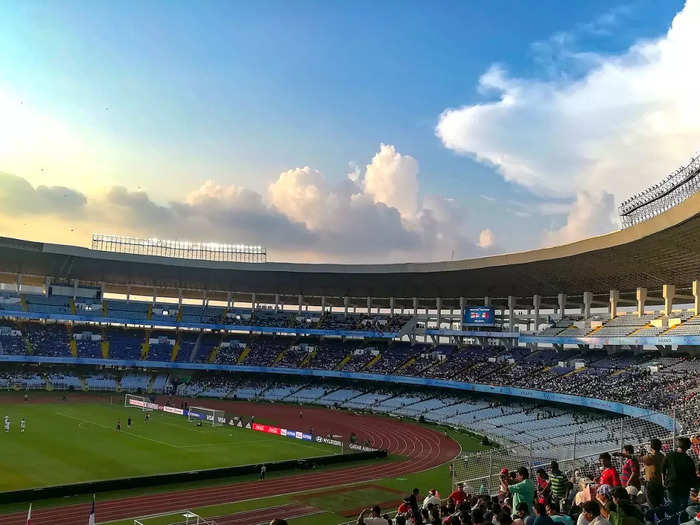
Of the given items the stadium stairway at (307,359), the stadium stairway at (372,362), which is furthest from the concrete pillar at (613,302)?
the stadium stairway at (307,359)

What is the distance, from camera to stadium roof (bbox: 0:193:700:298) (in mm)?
41763

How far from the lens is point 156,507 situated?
29234 millimetres

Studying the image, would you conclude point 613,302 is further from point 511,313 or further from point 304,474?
point 304,474

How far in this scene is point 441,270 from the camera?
6328 cm

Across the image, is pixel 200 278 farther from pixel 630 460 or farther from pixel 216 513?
pixel 630 460

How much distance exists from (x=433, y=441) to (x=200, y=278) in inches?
1647

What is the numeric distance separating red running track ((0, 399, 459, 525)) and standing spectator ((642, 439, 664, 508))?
2390 centimetres

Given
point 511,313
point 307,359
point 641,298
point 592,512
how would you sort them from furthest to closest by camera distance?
point 307,359, point 511,313, point 641,298, point 592,512

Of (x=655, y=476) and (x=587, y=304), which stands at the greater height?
(x=587, y=304)

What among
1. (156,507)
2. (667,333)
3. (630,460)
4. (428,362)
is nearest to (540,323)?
(428,362)

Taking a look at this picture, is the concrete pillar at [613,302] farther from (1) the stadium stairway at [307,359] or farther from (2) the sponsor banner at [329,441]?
(1) the stadium stairway at [307,359]

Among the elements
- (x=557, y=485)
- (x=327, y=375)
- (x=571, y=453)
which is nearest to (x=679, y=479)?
(x=557, y=485)

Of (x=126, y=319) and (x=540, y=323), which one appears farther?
(x=126, y=319)

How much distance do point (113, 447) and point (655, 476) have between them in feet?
128
